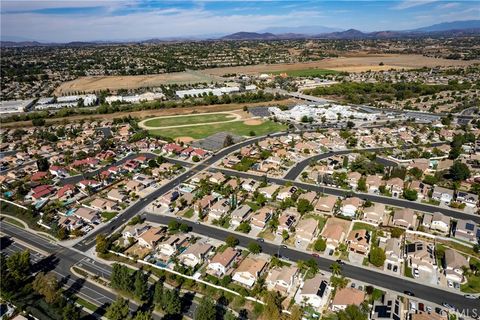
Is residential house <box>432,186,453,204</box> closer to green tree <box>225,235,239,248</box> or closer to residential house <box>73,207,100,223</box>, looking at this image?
green tree <box>225,235,239,248</box>

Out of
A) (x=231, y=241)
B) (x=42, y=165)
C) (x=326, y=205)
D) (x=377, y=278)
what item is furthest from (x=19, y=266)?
(x=326, y=205)

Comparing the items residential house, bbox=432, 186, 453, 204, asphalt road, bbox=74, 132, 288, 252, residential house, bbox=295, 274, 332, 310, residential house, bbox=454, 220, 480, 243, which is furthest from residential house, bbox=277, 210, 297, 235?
residential house, bbox=432, 186, 453, 204

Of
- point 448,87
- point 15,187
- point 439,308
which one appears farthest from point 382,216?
point 448,87

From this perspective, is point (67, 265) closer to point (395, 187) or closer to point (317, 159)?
point (317, 159)

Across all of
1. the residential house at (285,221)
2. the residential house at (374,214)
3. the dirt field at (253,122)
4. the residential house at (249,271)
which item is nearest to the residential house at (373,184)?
the residential house at (374,214)

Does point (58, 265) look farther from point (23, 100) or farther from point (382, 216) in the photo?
point (23, 100)
